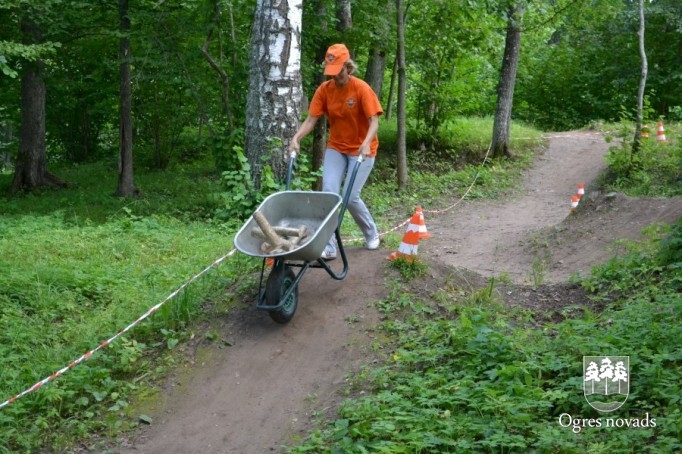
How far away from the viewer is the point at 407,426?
179 inches

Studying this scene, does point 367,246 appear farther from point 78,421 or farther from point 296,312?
point 78,421

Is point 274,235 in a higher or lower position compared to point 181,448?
higher

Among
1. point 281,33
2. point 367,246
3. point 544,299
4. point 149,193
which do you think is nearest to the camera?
point 544,299

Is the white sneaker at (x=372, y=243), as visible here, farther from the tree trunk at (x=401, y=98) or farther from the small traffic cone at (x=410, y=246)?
the tree trunk at (x=401, y=98)

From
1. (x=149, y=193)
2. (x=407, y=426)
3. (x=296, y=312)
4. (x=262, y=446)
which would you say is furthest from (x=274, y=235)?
(x=149, y=193)

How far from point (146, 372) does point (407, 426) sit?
2.46m

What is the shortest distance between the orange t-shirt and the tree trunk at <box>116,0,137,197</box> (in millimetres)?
7727

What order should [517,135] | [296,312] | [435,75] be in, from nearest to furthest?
[296,312] → [435,75] → [517,135]

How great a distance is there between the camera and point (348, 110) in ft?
23.5

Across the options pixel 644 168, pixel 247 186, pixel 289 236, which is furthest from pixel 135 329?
pixel 644 168

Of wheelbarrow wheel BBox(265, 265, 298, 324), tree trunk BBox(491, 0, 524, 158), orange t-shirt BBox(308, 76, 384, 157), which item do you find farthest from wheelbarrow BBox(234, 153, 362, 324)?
tree trunk BBox(491, 0, 524, 158)

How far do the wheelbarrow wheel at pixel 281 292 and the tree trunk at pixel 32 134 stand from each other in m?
11.6

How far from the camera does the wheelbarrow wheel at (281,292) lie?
242 inches

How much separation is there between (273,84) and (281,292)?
4081mm
